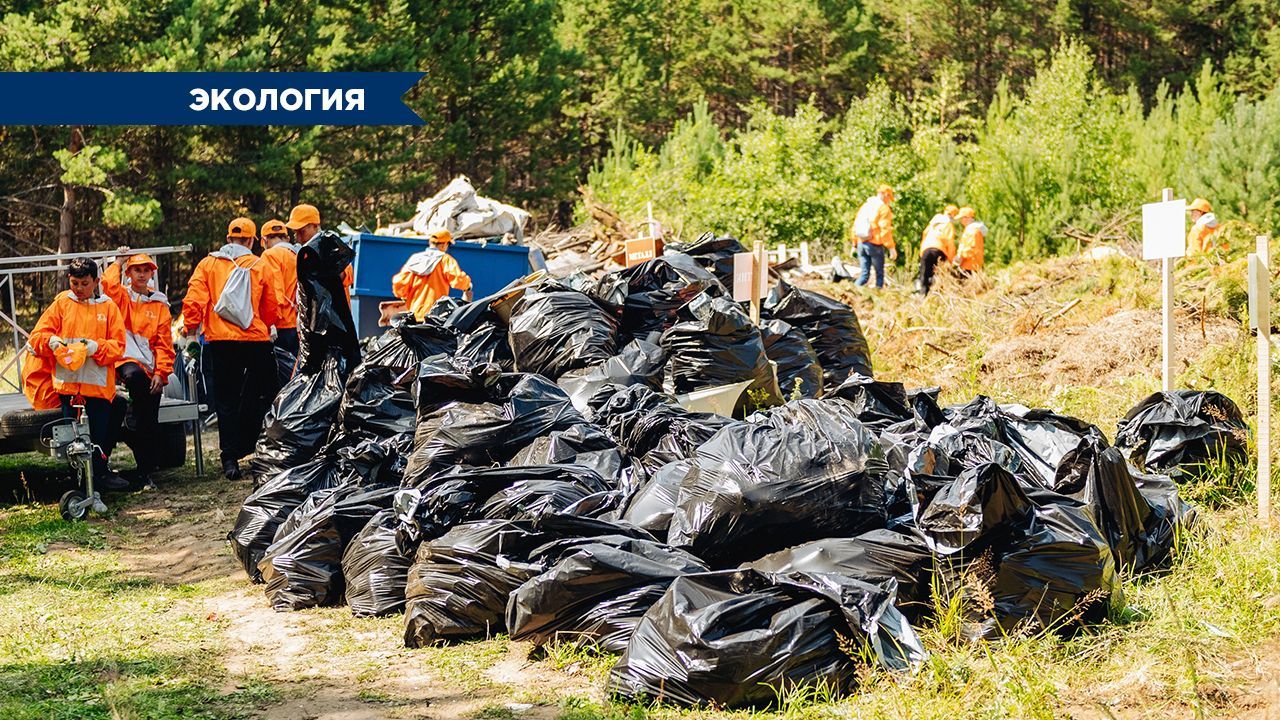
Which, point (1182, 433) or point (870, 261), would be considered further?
point (870, 261)

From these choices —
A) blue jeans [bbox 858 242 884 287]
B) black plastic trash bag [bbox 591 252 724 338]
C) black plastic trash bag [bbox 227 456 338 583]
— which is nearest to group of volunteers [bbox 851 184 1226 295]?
blue jeans [bbox 858 242 884 287]

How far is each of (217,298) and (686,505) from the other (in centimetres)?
443

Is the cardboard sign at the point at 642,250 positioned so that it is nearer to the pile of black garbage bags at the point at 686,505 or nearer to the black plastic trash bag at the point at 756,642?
the pile of black garbage bags at the point at 686,505

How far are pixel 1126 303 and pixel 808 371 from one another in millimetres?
3588

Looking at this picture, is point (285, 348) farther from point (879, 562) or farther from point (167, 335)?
point (879, 562)

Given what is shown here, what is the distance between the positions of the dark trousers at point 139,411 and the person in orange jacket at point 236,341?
1.25 ft

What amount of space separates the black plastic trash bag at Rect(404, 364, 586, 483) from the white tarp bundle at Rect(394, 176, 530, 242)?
564cm

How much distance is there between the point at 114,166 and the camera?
16625 millimetres

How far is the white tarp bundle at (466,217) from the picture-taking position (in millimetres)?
10977

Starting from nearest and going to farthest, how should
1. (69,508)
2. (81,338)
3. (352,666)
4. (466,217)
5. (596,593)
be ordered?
(596,593) < (352,666) < (69,508) < (81,338) < (466,217)

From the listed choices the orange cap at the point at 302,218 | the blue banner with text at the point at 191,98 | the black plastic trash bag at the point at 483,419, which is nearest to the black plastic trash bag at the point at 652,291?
the black plastic trash bag at the point at 483,419

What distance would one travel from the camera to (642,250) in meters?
8.70

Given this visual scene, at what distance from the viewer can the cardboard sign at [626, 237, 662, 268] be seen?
331 inches

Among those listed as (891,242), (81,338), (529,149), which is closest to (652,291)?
(81,338)
